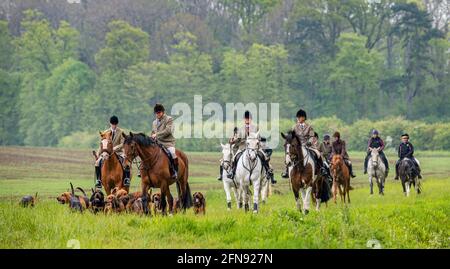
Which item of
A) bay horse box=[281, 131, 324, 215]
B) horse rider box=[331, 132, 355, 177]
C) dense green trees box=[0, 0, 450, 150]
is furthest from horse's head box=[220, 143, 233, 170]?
dense green trees box=[0, 0, 450, 150]

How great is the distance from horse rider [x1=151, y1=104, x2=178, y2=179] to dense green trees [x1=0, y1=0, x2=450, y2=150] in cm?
5683

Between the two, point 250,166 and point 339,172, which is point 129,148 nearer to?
point 250,166

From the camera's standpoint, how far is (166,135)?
23469 millimetres

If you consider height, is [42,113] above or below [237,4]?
below

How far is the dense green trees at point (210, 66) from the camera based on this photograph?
8712 centimetres

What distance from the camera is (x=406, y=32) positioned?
94875mm

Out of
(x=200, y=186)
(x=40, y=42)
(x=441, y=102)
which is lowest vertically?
(x=200, y=186)

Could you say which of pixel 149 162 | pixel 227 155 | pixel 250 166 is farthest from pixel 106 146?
pixel 227 155

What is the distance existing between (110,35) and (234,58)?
11849mm

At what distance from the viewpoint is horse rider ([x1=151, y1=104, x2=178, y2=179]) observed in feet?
76.3

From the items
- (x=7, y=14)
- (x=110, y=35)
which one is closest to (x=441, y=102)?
(x=110, y=35)

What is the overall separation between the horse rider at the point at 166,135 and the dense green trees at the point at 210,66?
5683 cm
